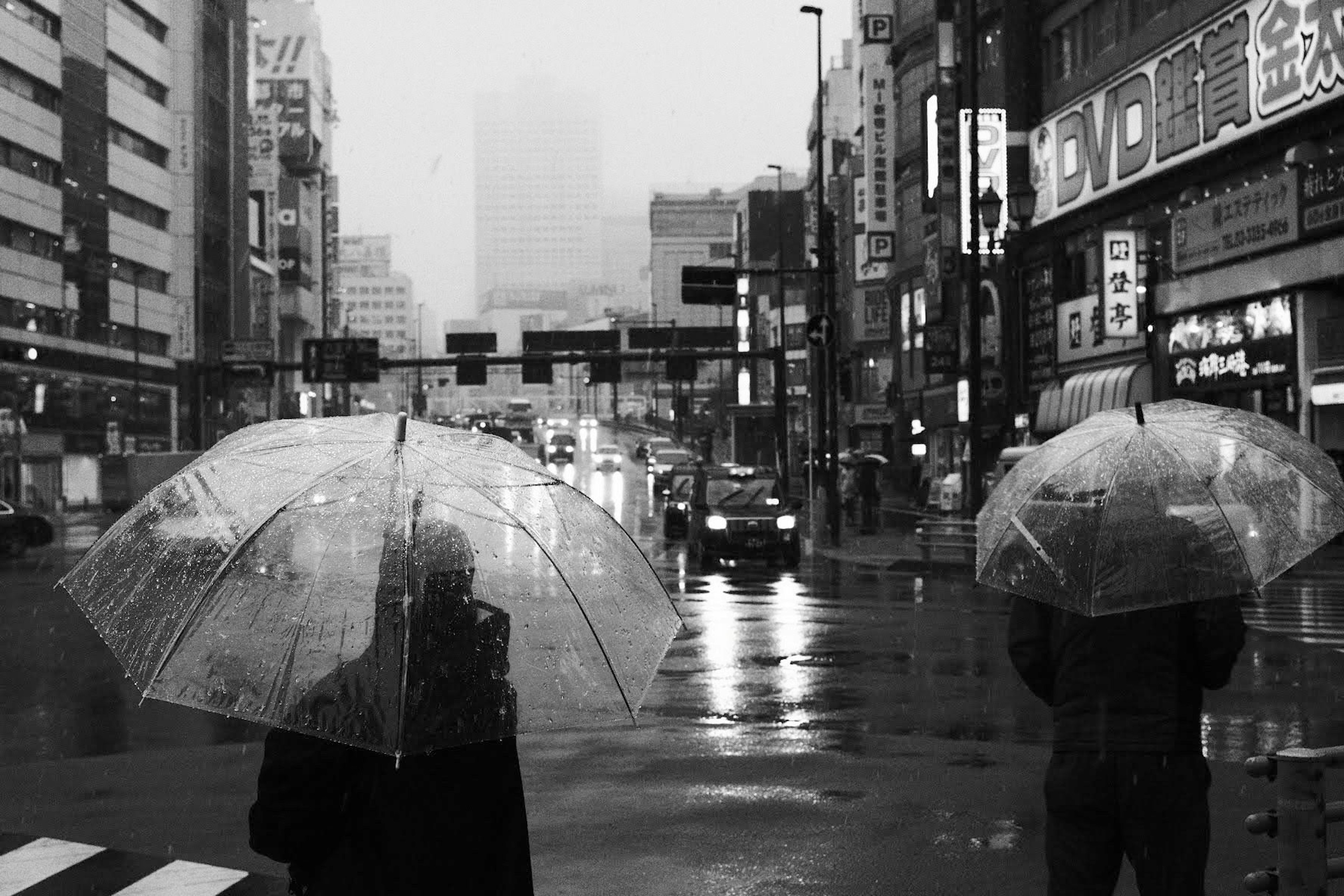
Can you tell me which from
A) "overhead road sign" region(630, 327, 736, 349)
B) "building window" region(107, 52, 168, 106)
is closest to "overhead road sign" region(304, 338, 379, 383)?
"overhead road sign" region(630, 327, 736, 349)

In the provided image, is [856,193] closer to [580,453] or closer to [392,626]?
[580,453]

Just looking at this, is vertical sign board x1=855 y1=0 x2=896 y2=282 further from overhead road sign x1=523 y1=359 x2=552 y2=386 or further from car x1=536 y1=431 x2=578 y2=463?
car x1=536 y1=431 x2=578 y2=463

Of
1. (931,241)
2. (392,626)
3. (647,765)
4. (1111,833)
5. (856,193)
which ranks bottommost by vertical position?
(647,765)

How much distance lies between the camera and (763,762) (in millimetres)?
11797

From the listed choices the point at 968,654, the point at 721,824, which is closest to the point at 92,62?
the point at 968,654

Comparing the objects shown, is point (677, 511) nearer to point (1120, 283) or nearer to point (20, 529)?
point (1120, 283)

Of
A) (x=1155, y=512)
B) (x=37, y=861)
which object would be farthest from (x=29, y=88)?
(x=1155, y=512)

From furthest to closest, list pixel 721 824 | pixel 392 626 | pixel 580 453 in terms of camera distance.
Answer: pixel 580 453, pixel 721 824, pixel 392 626

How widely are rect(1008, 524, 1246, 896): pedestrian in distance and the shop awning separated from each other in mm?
35365

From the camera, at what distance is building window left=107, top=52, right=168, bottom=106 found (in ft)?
293

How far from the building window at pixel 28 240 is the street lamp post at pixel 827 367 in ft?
135

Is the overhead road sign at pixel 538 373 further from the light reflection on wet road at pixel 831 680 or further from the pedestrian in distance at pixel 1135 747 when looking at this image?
the pedestrian in distance at pixel 1135 747

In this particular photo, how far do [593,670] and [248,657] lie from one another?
3.08 feet

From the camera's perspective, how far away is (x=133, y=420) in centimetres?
8938
